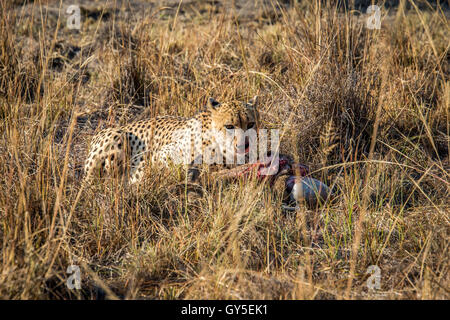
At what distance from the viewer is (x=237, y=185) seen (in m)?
3.15

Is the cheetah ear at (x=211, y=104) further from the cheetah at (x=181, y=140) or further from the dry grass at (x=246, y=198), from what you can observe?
the dry grass at (x=246, y=198)

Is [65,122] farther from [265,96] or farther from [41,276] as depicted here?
[41,276]

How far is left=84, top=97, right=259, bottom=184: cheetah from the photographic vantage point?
334cm

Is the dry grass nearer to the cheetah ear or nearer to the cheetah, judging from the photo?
the cheetah

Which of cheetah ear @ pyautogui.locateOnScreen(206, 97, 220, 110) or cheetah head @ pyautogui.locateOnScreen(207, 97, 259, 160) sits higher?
cheetah ear @ pyautogui.locateOnScreen(206, 97, 220, 110)

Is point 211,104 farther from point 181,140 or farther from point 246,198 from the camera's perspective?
point 246,198

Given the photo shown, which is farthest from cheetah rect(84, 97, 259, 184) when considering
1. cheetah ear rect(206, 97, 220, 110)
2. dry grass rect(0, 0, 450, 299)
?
dry grass rect(0, 0, 450, 299)

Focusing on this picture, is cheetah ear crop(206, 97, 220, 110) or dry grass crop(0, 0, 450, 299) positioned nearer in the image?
dry grass crop(0, 0, 450, 299)

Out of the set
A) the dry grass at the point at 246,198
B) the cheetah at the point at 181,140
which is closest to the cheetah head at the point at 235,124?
the cheetah at the point at 181,140

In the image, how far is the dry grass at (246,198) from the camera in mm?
2295

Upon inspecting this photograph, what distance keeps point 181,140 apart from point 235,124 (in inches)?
17.5

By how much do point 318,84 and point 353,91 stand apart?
25cm

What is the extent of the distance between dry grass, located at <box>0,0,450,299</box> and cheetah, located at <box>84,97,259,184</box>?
0.24 m
